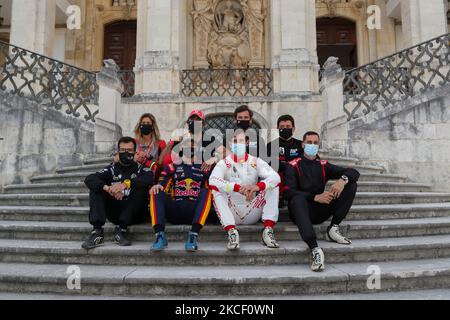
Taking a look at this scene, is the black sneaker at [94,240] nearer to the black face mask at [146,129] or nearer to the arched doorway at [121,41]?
the black face mask at [146,129]

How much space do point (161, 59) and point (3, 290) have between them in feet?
32.7

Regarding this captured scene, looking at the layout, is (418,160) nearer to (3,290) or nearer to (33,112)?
(3,290)

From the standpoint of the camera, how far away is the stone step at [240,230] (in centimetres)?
468

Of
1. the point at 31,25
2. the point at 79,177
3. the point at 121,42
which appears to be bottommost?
the point at 79,177

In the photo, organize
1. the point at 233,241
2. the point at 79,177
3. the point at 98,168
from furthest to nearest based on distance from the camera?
the point at 98,168
the point at 79,177
the point at 233,241

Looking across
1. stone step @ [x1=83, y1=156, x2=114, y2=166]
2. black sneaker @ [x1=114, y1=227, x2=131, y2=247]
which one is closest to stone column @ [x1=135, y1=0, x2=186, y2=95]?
stone step @ [x1=83, y1=156, x2=114, y2=166]

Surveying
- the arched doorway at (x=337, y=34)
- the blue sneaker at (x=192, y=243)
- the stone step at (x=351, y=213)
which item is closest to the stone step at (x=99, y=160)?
the stone step at (x=351, y=213)

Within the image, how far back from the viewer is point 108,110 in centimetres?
972

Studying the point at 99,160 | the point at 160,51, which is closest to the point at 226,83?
the point at 160,51

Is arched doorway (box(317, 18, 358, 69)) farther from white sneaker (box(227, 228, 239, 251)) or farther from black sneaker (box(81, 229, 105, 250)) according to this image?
black sneaker (box(81, 229, 105, 250))

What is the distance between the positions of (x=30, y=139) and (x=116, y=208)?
5.25 m

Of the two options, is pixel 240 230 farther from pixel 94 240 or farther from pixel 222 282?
pixel 94 240

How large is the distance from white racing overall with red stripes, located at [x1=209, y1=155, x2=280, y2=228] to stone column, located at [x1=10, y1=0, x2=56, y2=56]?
462 inches

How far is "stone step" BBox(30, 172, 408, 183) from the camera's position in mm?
7614
